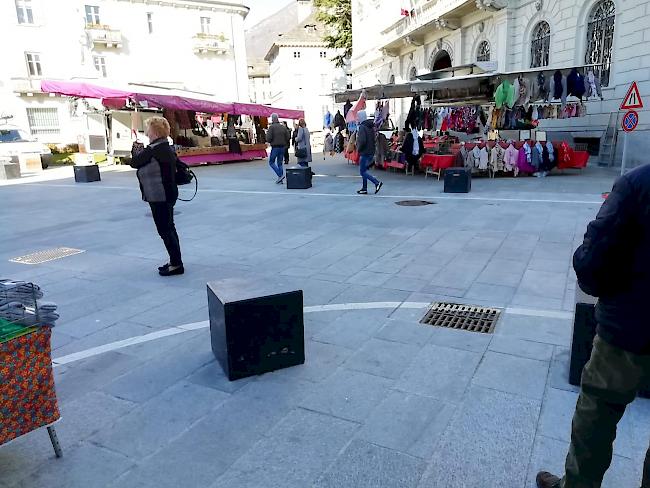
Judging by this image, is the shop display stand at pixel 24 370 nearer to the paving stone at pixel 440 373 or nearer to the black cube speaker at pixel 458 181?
the paving stone at pixel 440 373

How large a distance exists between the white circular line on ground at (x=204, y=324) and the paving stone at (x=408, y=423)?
1.62 meters

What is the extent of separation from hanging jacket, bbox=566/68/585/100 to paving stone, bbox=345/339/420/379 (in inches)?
477

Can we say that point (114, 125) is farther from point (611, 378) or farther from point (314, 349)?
point (611, 378)

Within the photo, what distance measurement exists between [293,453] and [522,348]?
210cm

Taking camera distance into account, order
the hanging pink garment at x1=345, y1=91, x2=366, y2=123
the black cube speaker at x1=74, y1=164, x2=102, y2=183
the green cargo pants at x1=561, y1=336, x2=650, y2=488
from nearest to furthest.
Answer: the green cargo pants at x1=561, y1=336, x2=650, y2=488
the hanging pink garment at x1=345, y1=91, x2=366, y2=123
the black cube speaker at x1=74, y1=164, x2=102, y2=183

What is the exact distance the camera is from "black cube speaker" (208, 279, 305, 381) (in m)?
3.48

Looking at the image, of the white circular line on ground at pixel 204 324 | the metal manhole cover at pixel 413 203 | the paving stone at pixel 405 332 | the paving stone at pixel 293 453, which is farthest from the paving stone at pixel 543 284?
the metal manhole cover at pixel 413 203

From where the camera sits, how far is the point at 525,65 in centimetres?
2030

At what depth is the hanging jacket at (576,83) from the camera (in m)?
13.3

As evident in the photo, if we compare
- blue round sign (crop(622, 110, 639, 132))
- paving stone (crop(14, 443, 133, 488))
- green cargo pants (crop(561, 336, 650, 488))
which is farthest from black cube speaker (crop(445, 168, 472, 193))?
paving stone (crop(14, 443, 133, 488))

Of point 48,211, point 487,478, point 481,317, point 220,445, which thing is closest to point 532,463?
point 487,478

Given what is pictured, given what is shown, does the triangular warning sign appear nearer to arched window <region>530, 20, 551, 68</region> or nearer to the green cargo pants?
arched window <region>530, 20, 551, 68</region>

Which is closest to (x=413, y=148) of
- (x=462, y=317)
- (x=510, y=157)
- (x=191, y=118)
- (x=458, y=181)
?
(x=510, y=157)

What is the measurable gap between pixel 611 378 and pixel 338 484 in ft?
4.48
